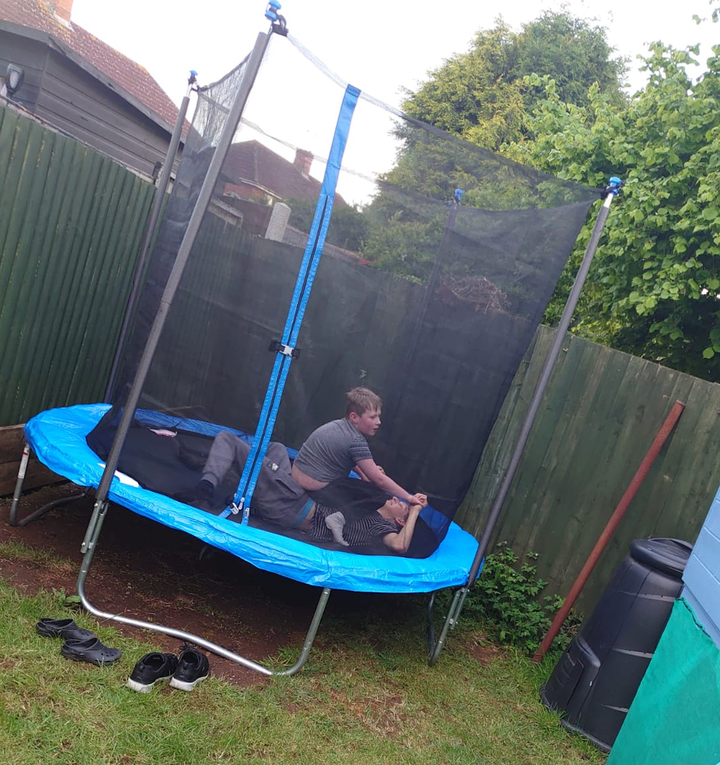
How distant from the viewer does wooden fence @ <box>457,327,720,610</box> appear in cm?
332

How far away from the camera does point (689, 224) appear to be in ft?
14.7

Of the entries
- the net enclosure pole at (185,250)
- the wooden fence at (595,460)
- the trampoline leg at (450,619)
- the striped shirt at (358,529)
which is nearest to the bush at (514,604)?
the wooden fence at (595,460)

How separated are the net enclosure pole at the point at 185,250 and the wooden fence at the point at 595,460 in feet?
7.42

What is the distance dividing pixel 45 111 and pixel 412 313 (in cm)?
618

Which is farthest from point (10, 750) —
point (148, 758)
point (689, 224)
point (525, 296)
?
point (689, 224)

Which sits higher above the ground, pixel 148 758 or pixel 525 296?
pixel 525 296

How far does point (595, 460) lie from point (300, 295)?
1967mm

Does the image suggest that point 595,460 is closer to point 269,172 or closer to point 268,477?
point 268,477

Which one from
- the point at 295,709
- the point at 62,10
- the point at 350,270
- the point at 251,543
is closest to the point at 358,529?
the point at 251,543

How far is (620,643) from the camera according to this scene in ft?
9.07

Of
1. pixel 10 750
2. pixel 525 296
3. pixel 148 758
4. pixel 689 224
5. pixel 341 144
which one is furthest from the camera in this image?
pixel 689 224

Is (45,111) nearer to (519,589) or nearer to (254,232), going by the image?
(254,232)

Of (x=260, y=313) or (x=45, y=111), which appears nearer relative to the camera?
(x=260, y=313)

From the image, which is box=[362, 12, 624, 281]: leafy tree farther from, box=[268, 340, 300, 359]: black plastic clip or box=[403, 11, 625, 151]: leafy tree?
box=[268, 340, 300, 359]: black plastic clip
